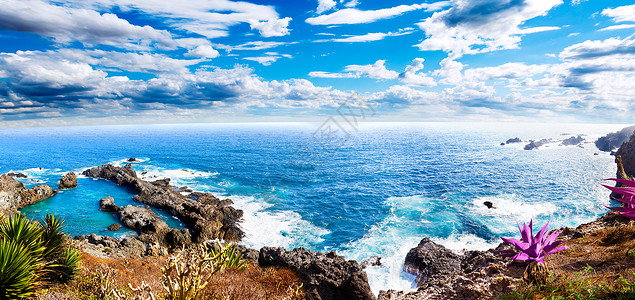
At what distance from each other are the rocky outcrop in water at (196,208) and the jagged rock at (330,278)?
1408 cm

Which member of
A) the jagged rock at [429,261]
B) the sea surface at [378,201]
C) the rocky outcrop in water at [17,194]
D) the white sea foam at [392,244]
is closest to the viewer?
the jagged rock at [429,261]

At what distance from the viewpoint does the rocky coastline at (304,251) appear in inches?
422

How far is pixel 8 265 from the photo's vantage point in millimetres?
7223

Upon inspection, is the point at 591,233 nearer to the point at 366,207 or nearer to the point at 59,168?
the point at 366,207

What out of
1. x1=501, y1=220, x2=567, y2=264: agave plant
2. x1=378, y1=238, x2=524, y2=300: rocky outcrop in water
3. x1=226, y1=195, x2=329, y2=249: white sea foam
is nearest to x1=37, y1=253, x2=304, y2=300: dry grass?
x1=501, y1=220, x2=567, y2=264: agave plant

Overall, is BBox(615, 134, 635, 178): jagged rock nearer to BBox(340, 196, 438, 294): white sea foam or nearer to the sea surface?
the sea surface

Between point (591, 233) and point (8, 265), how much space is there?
20017 mm

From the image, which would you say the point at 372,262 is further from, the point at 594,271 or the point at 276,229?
the point at 594,271

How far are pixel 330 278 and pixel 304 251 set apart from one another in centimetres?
431

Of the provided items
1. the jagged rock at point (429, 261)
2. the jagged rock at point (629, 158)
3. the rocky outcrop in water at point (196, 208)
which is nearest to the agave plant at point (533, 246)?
the jagged rock at point (429, 261)

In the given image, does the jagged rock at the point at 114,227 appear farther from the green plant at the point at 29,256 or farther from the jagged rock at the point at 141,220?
the green plant at the point at 29,256

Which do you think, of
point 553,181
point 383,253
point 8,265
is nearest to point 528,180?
point 553,181

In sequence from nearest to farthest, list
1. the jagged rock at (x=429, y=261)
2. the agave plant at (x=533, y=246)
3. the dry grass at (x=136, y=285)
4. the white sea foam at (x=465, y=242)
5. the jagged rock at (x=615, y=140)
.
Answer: the agave plant at (x=533, y=246)
the dry grass at (x=136, y=285)
the jagged rock at (x=429, y=261)
the white sea foam at (x=465, y=242)
the jagged rock at (x=615, y=140)

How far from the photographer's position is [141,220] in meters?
30.9
